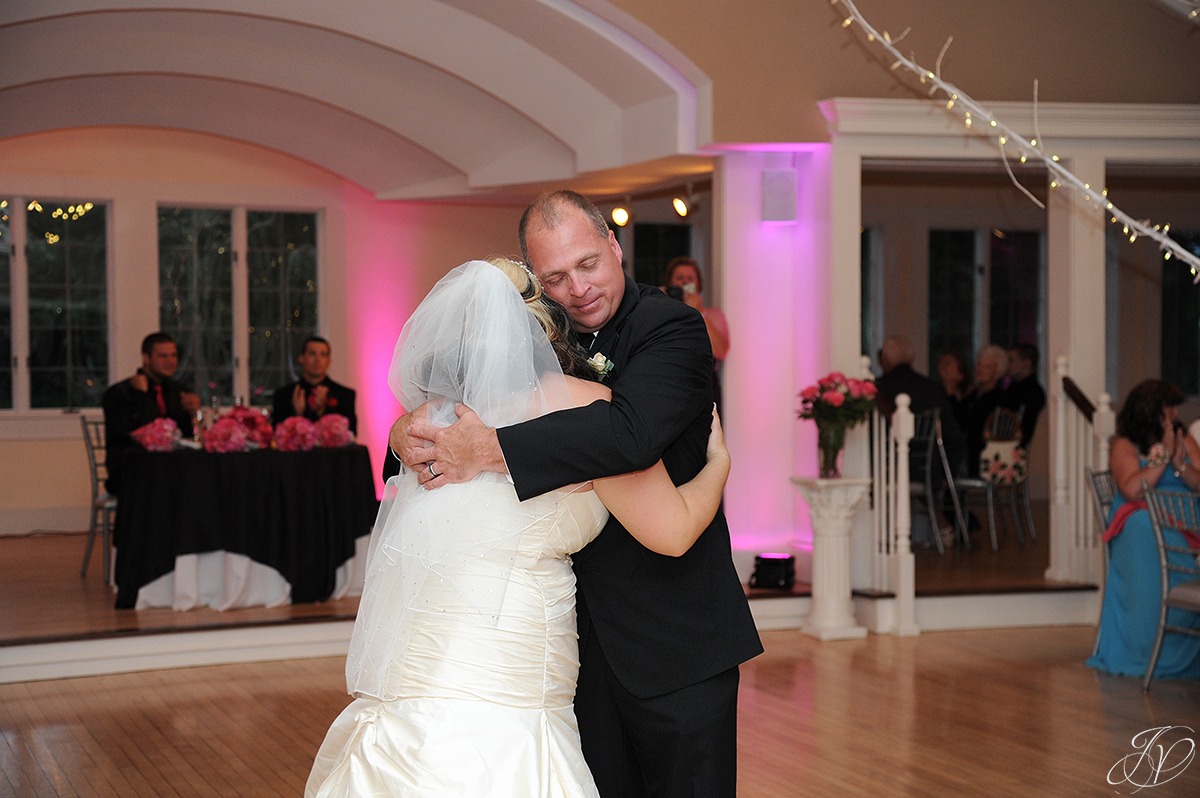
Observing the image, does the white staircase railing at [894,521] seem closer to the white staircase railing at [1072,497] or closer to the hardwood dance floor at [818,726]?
the hardwood dance floor at [818,726]

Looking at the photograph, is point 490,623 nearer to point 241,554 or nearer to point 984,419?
point 241,554

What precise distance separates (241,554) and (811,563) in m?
3.28

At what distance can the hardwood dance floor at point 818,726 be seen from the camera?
4.62m

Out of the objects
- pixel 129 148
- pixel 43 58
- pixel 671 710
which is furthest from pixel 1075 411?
pixel 129 148

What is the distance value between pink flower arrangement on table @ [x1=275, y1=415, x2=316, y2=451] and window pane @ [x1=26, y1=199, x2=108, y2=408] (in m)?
4.15

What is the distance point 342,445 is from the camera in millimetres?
7727

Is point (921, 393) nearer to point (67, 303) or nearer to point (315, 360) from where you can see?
point (315, 360)

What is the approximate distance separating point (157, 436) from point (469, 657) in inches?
215

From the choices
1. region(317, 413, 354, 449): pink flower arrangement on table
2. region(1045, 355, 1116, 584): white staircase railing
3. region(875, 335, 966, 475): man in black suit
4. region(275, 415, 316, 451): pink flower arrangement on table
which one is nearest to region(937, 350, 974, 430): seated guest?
region(875, 335, 966, 475): man in black suit

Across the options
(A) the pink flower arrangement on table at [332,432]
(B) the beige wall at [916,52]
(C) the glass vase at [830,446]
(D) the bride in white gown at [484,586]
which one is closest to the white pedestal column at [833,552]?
(C) the glass vase at [830,446]

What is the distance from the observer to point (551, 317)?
2410 mm

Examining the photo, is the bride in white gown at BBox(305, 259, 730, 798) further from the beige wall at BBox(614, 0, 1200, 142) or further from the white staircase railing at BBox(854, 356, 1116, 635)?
the beige wall at BBox(614, 0, 1200, 142)

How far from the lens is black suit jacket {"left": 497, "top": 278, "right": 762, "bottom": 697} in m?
2.37

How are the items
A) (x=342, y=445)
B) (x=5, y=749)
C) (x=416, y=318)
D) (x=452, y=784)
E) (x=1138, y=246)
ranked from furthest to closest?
1. (x=1138, y=246)
2. (x=342, y=445)
3. (x=5, y=749)
4. (x=416, y=318)
5. (x=452, y=784)
